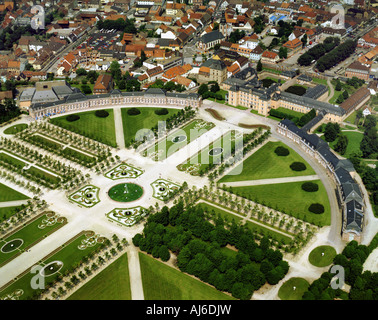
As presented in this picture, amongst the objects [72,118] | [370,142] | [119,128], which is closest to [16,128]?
[72,118]

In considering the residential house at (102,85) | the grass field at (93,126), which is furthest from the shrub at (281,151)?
the residential house at (102,85)

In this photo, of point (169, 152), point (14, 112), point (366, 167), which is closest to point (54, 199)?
point (169, 152)

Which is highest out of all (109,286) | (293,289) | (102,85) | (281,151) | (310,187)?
(102,85)

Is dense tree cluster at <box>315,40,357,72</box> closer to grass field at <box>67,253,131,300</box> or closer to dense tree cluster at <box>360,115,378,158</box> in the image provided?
dense tree cluster at <box>360,115,378,158</box>

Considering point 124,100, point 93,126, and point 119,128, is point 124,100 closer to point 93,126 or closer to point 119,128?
point 119,128

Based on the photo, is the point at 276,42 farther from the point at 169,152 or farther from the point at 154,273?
the point at 154,273

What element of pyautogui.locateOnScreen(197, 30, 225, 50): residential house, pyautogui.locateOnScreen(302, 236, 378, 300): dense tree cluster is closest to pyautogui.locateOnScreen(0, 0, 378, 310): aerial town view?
pyautogui.locateOnScreen(302, 236, 378, 300): dense tree cluster

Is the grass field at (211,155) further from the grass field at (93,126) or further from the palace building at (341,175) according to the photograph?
the grass field at (93,126)
